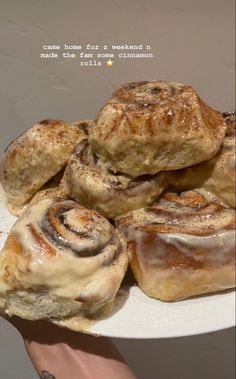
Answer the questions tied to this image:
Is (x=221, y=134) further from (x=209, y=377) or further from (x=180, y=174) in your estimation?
(x=209, y=377)

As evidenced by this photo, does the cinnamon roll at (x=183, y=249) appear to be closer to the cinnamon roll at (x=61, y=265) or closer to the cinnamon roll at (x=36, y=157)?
the cinnamon roll at (x=61, y=265)

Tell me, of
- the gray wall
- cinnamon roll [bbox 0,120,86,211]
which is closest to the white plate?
cinnamon roll [bbox 0,120,86,211]

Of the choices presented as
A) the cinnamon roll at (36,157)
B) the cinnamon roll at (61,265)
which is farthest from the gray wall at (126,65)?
the cinnamon roll at (61,265)

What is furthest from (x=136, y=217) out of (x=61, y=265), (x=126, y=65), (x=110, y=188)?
(x=126, y=65)

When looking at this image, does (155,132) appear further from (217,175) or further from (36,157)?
(36,157)

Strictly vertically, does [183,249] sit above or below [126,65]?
below
